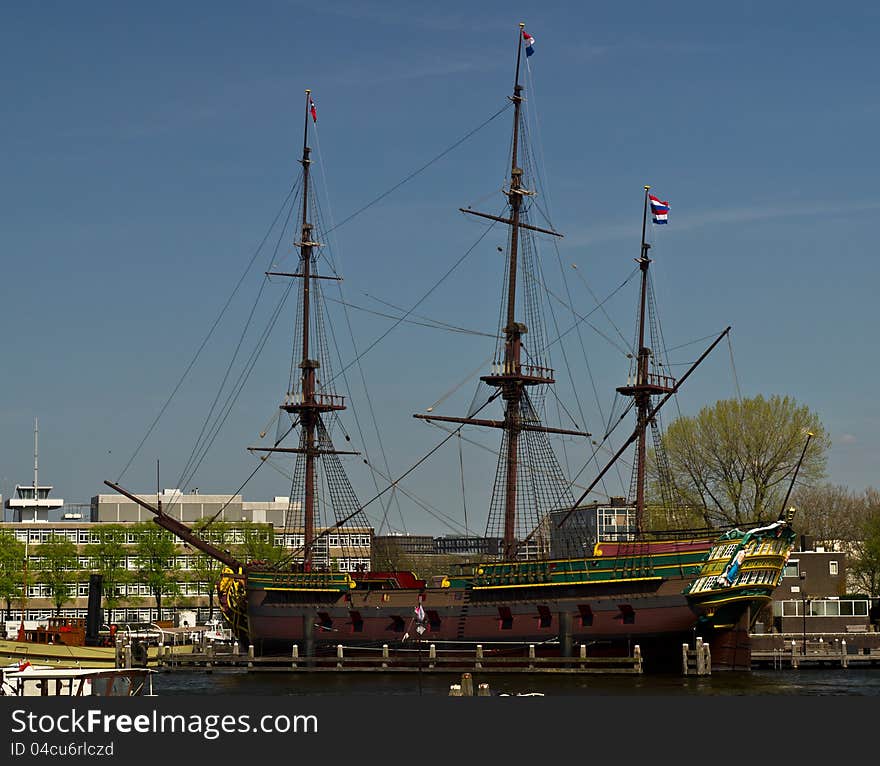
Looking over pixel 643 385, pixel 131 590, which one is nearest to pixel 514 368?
pixel 643 385

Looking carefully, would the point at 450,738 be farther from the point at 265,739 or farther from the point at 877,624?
the point at 877,624

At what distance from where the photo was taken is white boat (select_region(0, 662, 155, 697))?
153ft

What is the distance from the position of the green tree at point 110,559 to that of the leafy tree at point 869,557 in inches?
2354

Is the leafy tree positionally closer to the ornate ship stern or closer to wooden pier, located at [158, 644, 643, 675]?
the ornate ship stern

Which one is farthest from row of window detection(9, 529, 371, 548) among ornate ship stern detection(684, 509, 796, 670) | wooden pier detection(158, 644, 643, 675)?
ornate ship stern detection(684, 509, 796, 670)

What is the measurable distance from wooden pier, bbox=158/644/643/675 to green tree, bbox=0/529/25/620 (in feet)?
131

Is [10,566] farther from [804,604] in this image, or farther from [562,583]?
[804,604]

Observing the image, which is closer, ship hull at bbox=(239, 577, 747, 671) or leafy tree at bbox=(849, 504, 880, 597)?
ship hull at bbox=(239, 577, 747, 671)

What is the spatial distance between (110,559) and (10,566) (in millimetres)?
8126

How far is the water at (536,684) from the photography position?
62.7m

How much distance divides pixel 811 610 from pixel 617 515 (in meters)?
60.5

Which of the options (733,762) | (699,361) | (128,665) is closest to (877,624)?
(699,361)

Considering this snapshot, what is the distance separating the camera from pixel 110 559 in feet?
406

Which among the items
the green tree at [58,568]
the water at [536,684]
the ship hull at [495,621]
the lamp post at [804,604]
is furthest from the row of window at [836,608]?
the green tree at [58,568]
